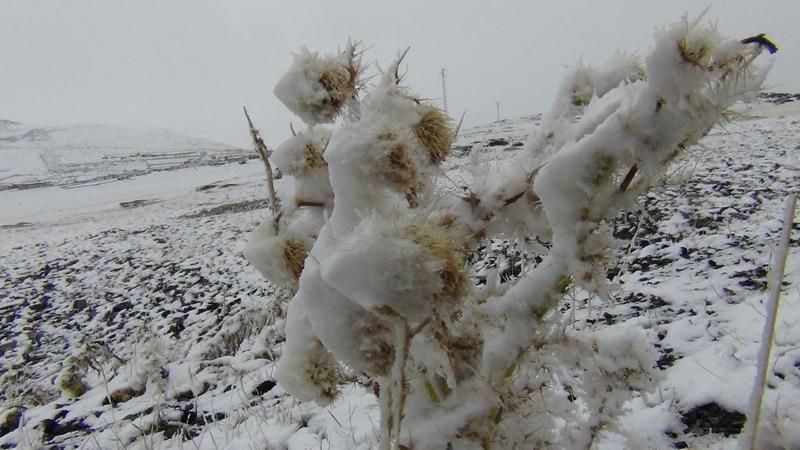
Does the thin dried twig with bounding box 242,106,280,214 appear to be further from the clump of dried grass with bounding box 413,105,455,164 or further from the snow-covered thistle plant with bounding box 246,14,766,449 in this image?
the clump of dried grass with bounding box 413,105,455,164

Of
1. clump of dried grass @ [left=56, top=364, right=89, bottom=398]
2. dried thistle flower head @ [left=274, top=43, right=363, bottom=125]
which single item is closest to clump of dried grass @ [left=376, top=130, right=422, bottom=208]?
dried thistle flower head @ [left=274, top=43, right=363, bottom=125]

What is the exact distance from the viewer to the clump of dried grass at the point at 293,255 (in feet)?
5.74

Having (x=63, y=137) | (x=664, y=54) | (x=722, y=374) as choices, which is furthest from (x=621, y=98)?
(x=63, y=137)

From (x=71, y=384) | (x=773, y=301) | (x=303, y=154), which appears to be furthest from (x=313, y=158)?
(x=71, y=384)

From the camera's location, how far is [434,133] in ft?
5.12

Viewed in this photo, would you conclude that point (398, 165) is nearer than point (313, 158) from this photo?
Yes

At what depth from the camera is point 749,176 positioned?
8906 millimetres

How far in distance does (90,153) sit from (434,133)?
76133mm

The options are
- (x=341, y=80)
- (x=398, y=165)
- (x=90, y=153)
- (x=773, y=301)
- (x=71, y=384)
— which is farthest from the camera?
(x=90, y=153)

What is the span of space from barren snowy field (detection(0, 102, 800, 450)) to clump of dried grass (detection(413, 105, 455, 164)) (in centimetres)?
12

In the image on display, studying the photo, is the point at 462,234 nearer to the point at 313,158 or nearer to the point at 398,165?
the point at 398,165

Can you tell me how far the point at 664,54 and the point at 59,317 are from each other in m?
9.52

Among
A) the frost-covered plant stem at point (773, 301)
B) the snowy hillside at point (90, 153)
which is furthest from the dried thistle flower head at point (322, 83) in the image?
the snowy hillside at point (90, 153)

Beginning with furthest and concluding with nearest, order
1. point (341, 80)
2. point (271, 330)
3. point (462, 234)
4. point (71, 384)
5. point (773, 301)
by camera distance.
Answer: point (271, 330) → point (71, 384) → point (341, 80) → point (462, 234) → point (773, 301)
